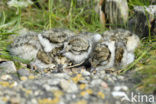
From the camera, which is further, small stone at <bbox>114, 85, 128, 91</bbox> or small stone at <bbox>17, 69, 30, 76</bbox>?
small stone at <bbox>17, 69, 30, 76</bbox>

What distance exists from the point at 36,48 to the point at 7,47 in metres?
0.43

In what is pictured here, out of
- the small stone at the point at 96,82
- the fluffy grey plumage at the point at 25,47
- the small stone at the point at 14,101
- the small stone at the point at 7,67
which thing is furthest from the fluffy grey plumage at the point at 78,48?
the small stone at the point at 14,101

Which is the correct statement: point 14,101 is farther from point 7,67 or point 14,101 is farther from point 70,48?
point 70,48

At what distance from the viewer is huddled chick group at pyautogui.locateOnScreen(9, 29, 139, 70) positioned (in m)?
3.20

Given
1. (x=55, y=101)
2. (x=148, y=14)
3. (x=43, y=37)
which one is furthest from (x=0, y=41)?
(x=148, y=14)

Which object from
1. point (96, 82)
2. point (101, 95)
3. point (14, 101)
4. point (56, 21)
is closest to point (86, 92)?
point (101, 95)

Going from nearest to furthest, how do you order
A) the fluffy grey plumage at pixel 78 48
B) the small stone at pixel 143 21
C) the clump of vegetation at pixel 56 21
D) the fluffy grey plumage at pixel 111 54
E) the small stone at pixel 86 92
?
the small stone at pixel 86 92 < the fluffy grey plumage at pixel 111 54 < the fluffy grey plumage at pixel 78 48 < the clump of vegetation at pixel 56 21 < the small stone at pixel 143 21

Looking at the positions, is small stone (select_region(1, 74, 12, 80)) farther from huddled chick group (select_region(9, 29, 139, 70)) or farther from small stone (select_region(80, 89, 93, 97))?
small stone (select_region(80, 89, 93, 97))

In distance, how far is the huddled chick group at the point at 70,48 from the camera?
3201mm

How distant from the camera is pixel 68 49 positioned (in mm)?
3293

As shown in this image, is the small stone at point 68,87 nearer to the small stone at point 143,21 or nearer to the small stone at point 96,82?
the small stone at point 96,82

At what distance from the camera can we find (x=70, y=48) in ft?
10.8

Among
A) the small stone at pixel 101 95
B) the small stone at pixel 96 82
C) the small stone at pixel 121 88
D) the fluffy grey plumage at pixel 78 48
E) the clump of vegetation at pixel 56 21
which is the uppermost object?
the clump of vegetation at pixel 56 21

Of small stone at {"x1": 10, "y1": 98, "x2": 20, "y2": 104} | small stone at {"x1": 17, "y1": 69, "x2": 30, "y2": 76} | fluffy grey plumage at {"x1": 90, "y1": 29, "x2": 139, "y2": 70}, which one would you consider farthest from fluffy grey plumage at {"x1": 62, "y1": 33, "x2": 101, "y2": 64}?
small stone at {"x1": 10, "y1": 98, "x2": 20, "y2": 104}
